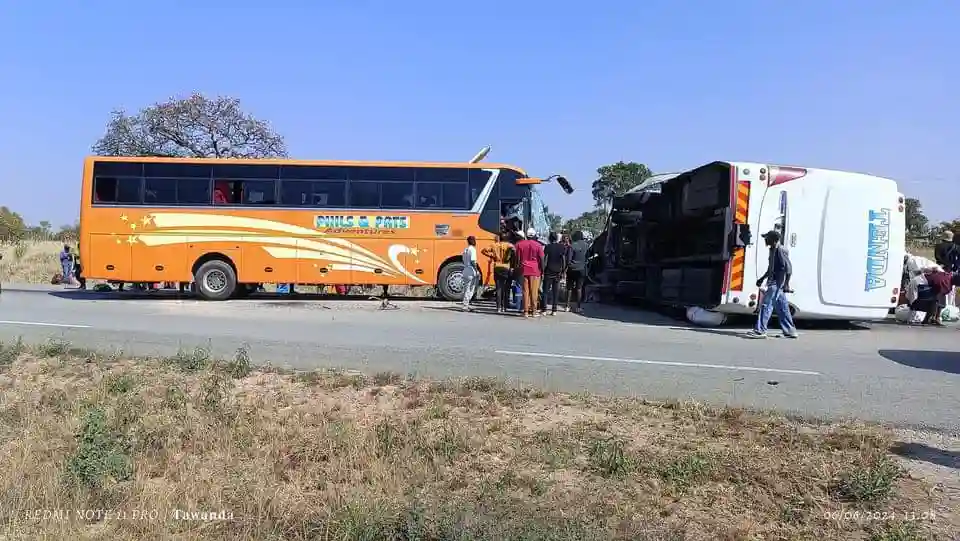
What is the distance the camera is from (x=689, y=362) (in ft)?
31.1

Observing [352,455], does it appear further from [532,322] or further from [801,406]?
[532,322]

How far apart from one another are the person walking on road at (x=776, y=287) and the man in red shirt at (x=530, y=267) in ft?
14.2

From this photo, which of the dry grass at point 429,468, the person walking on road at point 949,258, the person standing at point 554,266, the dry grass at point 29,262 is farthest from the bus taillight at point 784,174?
the dry grass at point 29,262

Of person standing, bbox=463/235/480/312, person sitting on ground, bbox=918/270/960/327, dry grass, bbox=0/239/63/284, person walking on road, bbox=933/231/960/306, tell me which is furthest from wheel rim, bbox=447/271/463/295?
dry grass, bbox=0/239/63/284

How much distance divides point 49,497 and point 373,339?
617 cm

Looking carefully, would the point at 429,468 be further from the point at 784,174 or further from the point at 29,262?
the point at 29,262

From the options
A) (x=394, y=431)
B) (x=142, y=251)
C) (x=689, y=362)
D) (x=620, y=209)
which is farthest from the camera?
(x=142, y=251)

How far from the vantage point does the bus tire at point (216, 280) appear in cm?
1848

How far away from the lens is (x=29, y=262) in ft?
112

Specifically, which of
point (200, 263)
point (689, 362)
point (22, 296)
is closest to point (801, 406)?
point (689, 362)

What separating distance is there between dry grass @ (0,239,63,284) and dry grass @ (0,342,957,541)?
26.6 metres

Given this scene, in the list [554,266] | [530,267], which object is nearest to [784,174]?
[554,266]

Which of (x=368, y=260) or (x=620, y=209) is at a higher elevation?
(x=620, y=209)

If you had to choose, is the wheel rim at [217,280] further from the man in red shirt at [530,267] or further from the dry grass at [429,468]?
the dry grass at [429,468]
